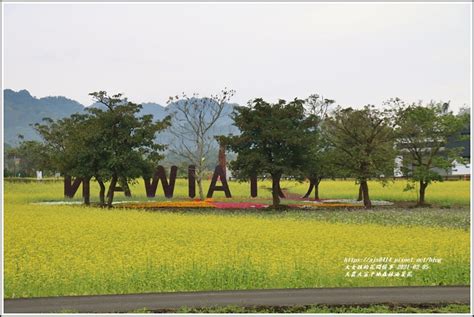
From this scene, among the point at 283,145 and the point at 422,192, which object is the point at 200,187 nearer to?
the point at 283,145

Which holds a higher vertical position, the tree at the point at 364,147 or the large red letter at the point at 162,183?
the tree at the point at 364,147

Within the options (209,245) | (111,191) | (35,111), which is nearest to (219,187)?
(111,191)

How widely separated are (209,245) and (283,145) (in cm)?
1162

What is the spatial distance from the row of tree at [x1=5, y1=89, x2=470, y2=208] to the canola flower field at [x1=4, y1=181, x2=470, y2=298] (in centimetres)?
139

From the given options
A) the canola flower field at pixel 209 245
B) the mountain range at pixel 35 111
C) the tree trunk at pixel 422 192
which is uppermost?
the mountain range at pixel 35 111

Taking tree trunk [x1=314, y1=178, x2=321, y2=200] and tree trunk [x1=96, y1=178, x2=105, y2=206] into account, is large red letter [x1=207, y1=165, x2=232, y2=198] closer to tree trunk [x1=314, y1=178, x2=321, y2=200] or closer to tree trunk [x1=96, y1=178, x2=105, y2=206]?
tree trunk [x1=96, y1=178, x2=105, y2=206]

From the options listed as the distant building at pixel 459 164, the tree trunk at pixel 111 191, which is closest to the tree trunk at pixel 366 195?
the distant building at pixel 459 164

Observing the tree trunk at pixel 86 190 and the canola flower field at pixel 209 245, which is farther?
the tree trunk at pixel 86 190

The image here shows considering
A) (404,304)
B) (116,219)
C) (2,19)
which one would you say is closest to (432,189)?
(116,219)

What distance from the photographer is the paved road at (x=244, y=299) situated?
13.1 m

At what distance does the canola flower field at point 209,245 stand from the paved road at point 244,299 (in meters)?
0.52

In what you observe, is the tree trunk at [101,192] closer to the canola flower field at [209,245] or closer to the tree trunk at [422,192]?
the canola flower field at [209,245]

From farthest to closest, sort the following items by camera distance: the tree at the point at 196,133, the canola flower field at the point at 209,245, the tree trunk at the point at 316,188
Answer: the tree trunk at the point at 316,188 → the tree at the point at 196,133 → the canola flower field at the point at 209,245

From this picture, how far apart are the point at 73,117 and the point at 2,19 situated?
10909mm
